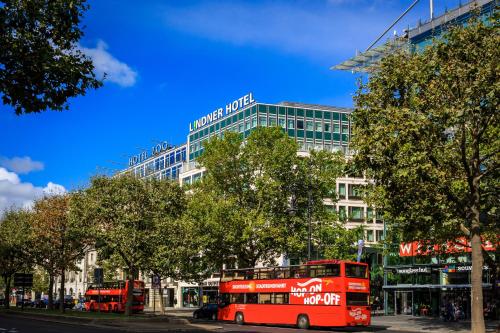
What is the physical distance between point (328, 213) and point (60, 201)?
89.2 ft

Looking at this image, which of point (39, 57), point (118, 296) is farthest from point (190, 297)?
point (39, 57)

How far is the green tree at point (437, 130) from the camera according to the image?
25516 millimetres

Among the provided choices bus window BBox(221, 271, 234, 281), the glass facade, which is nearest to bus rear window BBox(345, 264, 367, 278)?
bus window BBox(221, 271, 234, 281)

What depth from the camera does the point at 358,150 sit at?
29.3 metres

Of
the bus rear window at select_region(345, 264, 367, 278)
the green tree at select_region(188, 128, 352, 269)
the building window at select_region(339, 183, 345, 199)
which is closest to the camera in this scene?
the bus rear window at select_region(345, 264, 367, 278)

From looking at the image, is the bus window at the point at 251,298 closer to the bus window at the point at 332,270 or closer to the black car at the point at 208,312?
the bus window at the point at 332,270

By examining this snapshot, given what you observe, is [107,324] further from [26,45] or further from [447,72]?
[26,45]

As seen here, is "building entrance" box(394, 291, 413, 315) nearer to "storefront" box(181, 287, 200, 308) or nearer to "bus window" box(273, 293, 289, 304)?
"bus window" box(273, 293, 289, 304)

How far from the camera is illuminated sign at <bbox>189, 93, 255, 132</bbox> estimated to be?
330 feet

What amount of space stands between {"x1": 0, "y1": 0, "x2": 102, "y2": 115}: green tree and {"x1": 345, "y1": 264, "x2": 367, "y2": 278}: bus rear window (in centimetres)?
2685

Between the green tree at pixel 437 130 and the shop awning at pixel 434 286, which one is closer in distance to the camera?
the green tree at pixel 437 130

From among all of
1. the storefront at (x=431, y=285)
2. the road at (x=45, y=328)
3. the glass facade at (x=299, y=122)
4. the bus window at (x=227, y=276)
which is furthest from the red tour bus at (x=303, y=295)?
the glass facade at (x=299, y=122)

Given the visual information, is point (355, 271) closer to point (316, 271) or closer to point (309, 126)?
point (316, 271)

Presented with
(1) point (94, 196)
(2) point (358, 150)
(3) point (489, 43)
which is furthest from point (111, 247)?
(3) point (489, 43)
